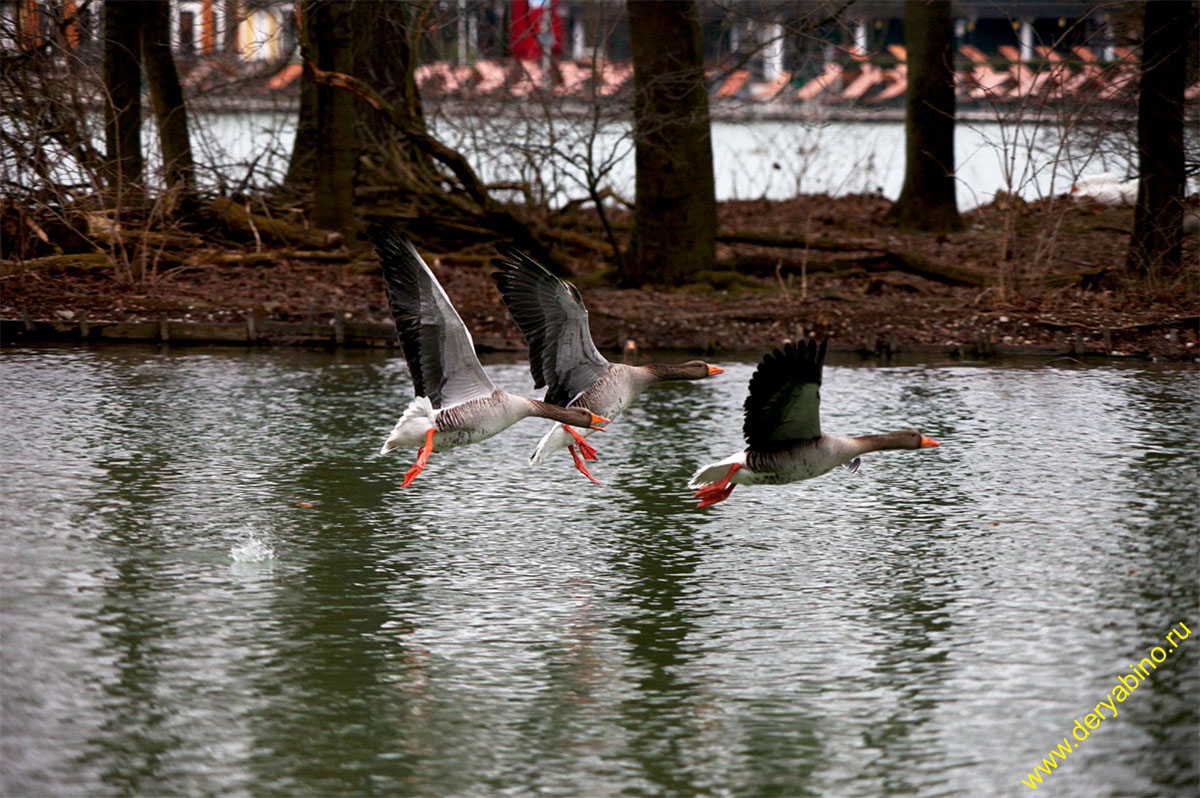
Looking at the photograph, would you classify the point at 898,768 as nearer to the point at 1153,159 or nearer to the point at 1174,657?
the point at 1174,657

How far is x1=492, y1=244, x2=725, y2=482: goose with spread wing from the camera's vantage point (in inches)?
369

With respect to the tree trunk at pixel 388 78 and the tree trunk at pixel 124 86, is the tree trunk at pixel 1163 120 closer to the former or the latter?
the tree trunk at pixel 388 78

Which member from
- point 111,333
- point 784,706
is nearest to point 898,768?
point 784,706

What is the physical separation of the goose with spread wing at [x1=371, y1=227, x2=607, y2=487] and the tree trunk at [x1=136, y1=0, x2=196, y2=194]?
36.6 feet

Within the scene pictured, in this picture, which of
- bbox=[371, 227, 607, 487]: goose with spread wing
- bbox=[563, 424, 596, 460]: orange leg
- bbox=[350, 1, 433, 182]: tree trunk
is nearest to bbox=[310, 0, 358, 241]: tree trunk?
bbox=[350, 1, 433, 182]: tree trunk

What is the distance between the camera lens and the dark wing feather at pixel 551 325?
935cm

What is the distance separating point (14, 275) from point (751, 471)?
12280 mm

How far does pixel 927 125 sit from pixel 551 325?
53.9 feet

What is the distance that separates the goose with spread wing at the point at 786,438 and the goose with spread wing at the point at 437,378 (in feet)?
3.31

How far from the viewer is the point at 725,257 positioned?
2145 cm

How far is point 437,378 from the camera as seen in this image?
905 cm

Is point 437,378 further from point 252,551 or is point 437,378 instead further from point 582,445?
point 252,551

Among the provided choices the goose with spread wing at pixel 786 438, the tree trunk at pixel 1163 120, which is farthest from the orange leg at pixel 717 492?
the tree trunk at pixel 1163 120

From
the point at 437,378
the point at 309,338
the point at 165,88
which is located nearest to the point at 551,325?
the point at 437,378
